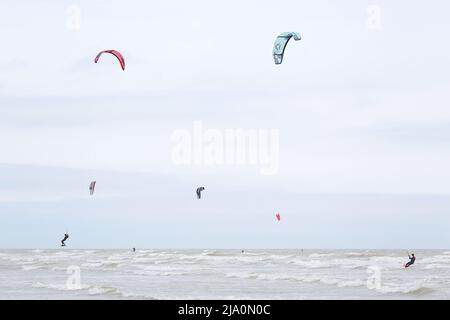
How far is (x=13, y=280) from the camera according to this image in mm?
29703

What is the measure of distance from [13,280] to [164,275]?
21.8 ft

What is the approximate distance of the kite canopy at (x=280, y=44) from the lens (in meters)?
21.9

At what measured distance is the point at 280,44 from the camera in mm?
22531

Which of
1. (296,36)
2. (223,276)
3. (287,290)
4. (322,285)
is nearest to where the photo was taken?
(296,36)

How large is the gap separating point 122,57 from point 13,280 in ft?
40.1

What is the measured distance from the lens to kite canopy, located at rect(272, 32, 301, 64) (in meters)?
21.9
